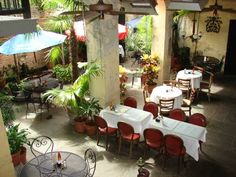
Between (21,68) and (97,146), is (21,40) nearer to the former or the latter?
(21,68)

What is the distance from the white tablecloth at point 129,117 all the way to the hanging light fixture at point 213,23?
7.76 metres

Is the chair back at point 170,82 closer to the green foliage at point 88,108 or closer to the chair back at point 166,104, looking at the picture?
the chair back at point 166,104

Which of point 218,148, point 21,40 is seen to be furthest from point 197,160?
point 21,40

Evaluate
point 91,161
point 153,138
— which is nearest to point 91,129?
point 91,161

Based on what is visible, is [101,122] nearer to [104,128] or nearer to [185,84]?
[104,128]

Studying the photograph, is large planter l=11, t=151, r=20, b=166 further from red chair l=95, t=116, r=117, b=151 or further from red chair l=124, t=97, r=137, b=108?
red chair l=124, t=97, r=137, b=108

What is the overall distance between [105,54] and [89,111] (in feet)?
5.38

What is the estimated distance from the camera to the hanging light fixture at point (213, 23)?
12.8 meters

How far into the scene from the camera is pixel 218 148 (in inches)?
276

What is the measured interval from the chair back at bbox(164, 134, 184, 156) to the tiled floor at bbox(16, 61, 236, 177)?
517mm

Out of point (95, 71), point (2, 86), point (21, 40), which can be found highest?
point (21, 40)

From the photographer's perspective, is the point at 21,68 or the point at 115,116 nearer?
the point at 115,116

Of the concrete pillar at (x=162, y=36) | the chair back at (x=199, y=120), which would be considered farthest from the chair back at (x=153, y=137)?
the concrete pillar at (x=162, y=36)

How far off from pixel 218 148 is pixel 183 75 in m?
3.72
